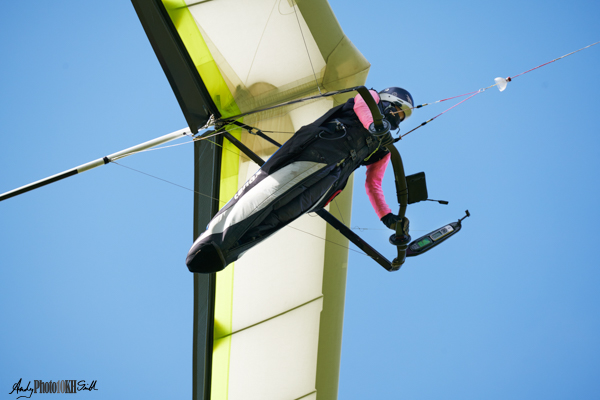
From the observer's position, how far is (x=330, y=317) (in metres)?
5.17

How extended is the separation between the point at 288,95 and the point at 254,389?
9.28 feet

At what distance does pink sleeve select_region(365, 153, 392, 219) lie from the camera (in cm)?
336

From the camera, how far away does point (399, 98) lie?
10.4 feet

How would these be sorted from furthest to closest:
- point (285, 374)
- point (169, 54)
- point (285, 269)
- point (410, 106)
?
point (285, 374) < point (285, 269) < point (169, 54) < point (410, 106)

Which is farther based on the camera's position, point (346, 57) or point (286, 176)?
point (346, 57)

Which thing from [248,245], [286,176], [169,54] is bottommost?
[248,245]

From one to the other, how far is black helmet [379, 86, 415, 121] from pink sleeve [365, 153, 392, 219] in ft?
1.24

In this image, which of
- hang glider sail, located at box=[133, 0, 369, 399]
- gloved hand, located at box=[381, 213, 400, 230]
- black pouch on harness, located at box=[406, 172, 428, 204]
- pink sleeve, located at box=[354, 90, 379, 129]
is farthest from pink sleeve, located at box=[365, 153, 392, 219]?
hang glider sail, located at box=[133, 0, 369, 399]

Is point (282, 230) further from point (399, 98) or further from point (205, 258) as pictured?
point (205, 258)

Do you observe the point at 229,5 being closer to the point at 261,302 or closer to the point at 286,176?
the point at 286,176

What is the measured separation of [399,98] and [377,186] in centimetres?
61

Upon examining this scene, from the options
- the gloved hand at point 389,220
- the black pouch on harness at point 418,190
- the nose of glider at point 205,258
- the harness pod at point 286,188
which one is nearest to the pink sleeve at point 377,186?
the gloved hand at point 389,220

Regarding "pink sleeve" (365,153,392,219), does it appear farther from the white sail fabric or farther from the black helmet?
the white sail fabric

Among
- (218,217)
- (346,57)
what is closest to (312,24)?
(346,57)
